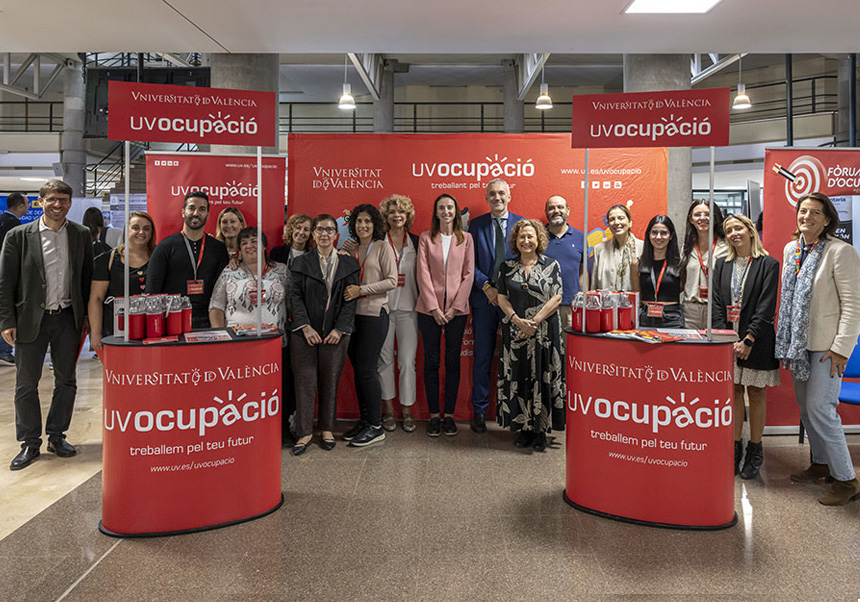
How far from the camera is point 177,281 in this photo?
425cm

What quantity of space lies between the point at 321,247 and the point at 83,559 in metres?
2.27

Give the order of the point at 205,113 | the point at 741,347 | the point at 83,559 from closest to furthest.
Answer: the point at 83,559, the point at 205,113, the point at 741,347

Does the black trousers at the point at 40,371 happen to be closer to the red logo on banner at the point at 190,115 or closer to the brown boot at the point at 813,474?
the red logo on banner at the point at 190,115

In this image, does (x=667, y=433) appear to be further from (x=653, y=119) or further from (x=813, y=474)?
(x=653, y=119)

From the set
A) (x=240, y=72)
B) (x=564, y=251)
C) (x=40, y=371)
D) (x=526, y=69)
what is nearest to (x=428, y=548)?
(x=564, y=251)

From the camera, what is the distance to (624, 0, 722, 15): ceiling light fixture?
4207 millimetres

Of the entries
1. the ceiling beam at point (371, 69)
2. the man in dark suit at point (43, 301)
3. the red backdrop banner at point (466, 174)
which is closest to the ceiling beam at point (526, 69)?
the ceiling beam at point (371, 69)

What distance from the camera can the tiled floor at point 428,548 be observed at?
252cm

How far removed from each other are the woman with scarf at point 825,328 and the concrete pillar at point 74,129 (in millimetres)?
14272

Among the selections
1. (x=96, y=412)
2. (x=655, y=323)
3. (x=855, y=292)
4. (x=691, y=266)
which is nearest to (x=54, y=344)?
(x=96, y=412)

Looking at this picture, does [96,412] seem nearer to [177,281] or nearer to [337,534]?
[177,281]

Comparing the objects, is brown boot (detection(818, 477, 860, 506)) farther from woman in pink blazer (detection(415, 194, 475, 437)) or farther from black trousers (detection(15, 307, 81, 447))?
black trousers (detection(15, 307, 81, 447))

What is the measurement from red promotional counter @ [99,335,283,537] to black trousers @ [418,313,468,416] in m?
1.84

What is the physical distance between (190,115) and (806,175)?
413cm
